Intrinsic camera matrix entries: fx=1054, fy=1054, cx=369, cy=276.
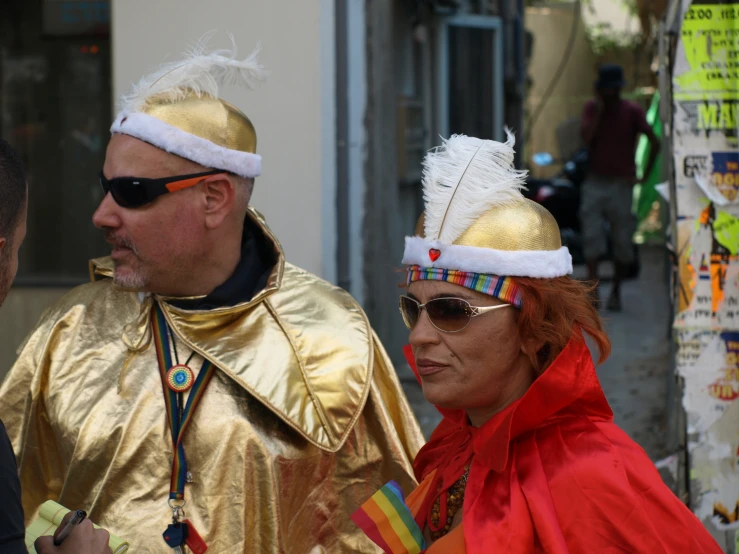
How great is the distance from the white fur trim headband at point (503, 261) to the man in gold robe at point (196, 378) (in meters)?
0.70

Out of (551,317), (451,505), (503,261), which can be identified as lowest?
(451,505)

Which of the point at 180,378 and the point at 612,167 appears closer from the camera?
the point at 180,378

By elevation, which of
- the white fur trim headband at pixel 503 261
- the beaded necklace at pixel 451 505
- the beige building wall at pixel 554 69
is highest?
the beige building wall at pixel 554 69

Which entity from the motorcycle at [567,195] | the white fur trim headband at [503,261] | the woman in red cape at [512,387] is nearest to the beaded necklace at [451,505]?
the woman in red cape at [512,387]

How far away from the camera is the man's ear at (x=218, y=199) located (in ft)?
9.25

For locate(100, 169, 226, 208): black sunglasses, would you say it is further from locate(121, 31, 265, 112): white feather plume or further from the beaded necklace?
the beaded necklace

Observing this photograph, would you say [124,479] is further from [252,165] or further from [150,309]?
[252,165]

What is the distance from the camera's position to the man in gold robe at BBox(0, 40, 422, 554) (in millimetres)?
2605

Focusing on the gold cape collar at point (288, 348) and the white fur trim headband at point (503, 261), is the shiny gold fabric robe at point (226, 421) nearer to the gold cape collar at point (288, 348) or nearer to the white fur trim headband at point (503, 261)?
the gold cape collar at point (288, 348)

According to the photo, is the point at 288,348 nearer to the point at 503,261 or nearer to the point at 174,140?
the point at 174,140

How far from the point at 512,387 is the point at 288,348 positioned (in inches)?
30.5

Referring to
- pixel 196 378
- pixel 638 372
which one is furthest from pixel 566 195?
pixel 196 378

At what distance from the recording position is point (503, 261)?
2.13 meters

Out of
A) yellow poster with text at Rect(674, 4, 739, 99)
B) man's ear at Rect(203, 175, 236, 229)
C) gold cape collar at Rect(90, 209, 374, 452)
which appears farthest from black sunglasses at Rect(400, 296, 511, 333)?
yellow poster with text at Rect(674, 4, 739, 99)
